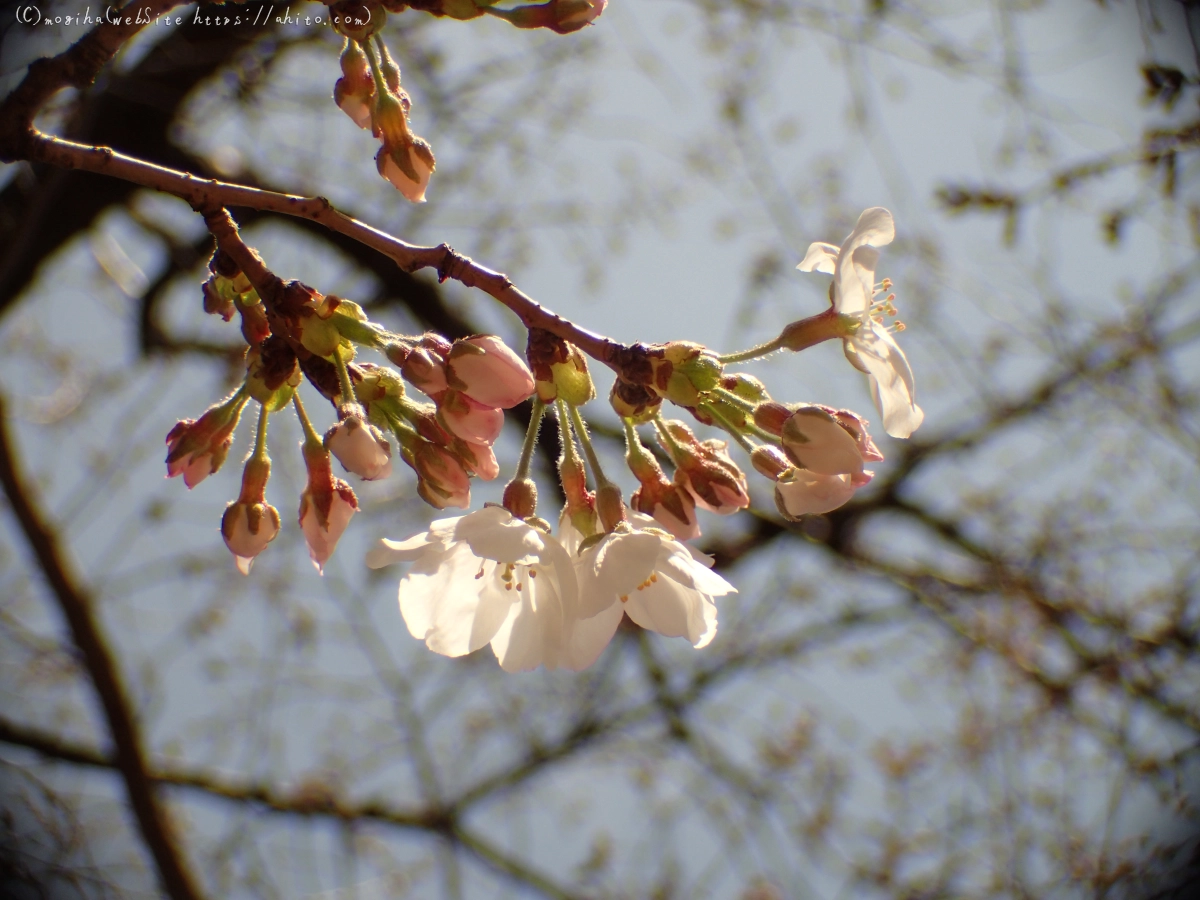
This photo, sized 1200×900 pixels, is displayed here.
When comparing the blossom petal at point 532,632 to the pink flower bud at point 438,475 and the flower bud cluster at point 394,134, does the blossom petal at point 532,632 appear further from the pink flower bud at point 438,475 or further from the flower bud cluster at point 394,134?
the flower bud cluster at point 394,134

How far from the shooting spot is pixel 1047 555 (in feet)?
11.2

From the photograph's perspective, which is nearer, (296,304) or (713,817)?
Answer: (296,304)

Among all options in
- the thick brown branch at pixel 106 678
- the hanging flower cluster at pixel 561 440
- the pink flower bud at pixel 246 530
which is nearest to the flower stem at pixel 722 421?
the hanging flower cluster at pixel 561 440

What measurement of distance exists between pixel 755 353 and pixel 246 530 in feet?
2.25

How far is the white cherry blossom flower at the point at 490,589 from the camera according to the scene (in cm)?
96

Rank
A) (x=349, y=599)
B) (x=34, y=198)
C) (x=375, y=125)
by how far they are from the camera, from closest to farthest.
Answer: (x=375, y=125)
(x=34, y=198)
(x=349, y=599)

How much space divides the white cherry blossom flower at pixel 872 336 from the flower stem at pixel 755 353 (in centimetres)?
8

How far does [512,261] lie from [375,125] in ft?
8.99

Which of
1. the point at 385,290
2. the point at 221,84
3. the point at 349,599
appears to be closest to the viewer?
the point at 221,84

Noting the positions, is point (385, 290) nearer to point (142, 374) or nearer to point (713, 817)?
point (142, 374)

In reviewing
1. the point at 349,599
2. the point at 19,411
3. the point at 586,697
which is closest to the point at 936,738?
the point at 586,697

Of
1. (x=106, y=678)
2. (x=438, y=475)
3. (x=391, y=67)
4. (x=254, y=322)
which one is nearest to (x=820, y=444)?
(x=438, y=475)

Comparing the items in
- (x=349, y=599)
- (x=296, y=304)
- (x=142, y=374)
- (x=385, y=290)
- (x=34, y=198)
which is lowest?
(x=296, y=304)

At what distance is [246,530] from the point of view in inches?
43.5
